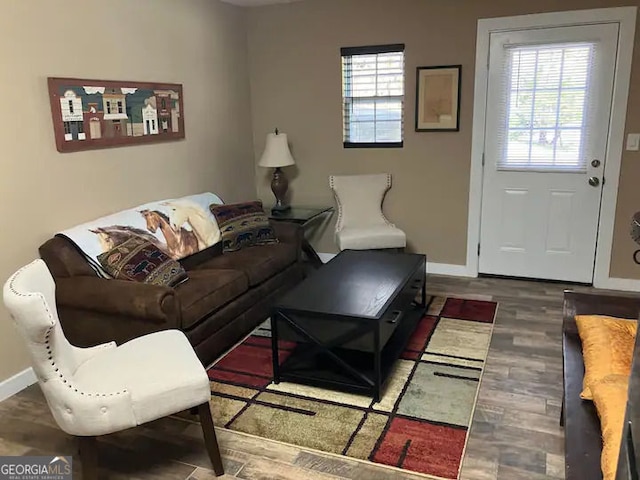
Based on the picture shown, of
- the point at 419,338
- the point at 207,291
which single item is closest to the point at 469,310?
the point at 419,338

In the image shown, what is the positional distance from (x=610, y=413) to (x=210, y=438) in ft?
4.84

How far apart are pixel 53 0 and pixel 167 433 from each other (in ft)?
8.03

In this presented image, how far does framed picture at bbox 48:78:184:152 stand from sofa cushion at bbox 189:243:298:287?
1.01 m

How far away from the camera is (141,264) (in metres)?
3.06

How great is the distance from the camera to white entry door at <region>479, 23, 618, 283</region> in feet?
13.1

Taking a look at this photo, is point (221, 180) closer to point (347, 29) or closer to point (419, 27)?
point (347, 29)

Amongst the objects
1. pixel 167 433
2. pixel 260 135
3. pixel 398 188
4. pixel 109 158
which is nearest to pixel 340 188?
pixel 398 188

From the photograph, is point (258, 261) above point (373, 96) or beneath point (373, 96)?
beneath

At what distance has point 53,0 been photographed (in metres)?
2.99

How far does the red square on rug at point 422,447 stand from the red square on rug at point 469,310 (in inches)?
54.7

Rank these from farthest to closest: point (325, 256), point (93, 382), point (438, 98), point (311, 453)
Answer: point (325, 256) → point (438, 98) → point (311, 453) → point (93, 382)

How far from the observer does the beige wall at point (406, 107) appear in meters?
4.21
